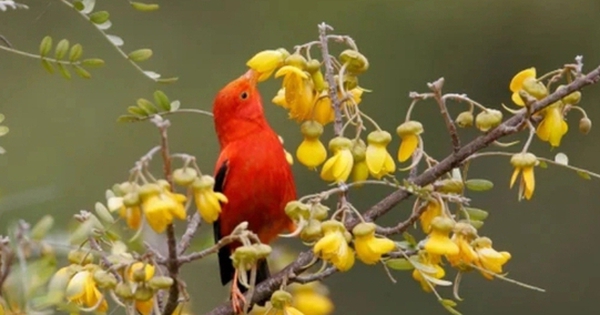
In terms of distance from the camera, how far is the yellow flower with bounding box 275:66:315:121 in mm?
1850

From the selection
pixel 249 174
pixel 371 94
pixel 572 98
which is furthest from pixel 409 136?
pixel 371 94

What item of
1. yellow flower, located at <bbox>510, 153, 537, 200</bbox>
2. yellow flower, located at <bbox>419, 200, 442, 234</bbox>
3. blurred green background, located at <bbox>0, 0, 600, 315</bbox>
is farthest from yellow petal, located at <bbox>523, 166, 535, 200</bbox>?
blurred green background, located at <bbox>0, 0, 600, 315</bbox>

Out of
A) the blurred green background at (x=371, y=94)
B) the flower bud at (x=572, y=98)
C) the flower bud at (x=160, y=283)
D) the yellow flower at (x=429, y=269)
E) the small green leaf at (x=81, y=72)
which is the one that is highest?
the small green leaf at (x=81, y=72)

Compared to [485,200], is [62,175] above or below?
above

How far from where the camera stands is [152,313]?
5.59 feet

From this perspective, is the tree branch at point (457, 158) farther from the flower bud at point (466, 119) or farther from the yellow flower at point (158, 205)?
the yellow flower at point (158, 205)

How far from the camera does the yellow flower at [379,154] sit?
70.4 inches

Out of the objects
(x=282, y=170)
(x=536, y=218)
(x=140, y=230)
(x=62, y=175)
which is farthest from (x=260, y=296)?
(x=536, y=218)

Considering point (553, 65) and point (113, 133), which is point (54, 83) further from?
point (553, 65)

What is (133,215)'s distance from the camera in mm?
1559

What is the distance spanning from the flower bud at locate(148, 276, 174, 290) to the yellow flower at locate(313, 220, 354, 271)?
0.62 ft

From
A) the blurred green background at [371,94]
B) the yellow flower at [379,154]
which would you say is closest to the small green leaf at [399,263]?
the yellow flower at [379,154]

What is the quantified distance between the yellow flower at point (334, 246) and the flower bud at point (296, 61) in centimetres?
28

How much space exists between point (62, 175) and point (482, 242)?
5776 millimetres
